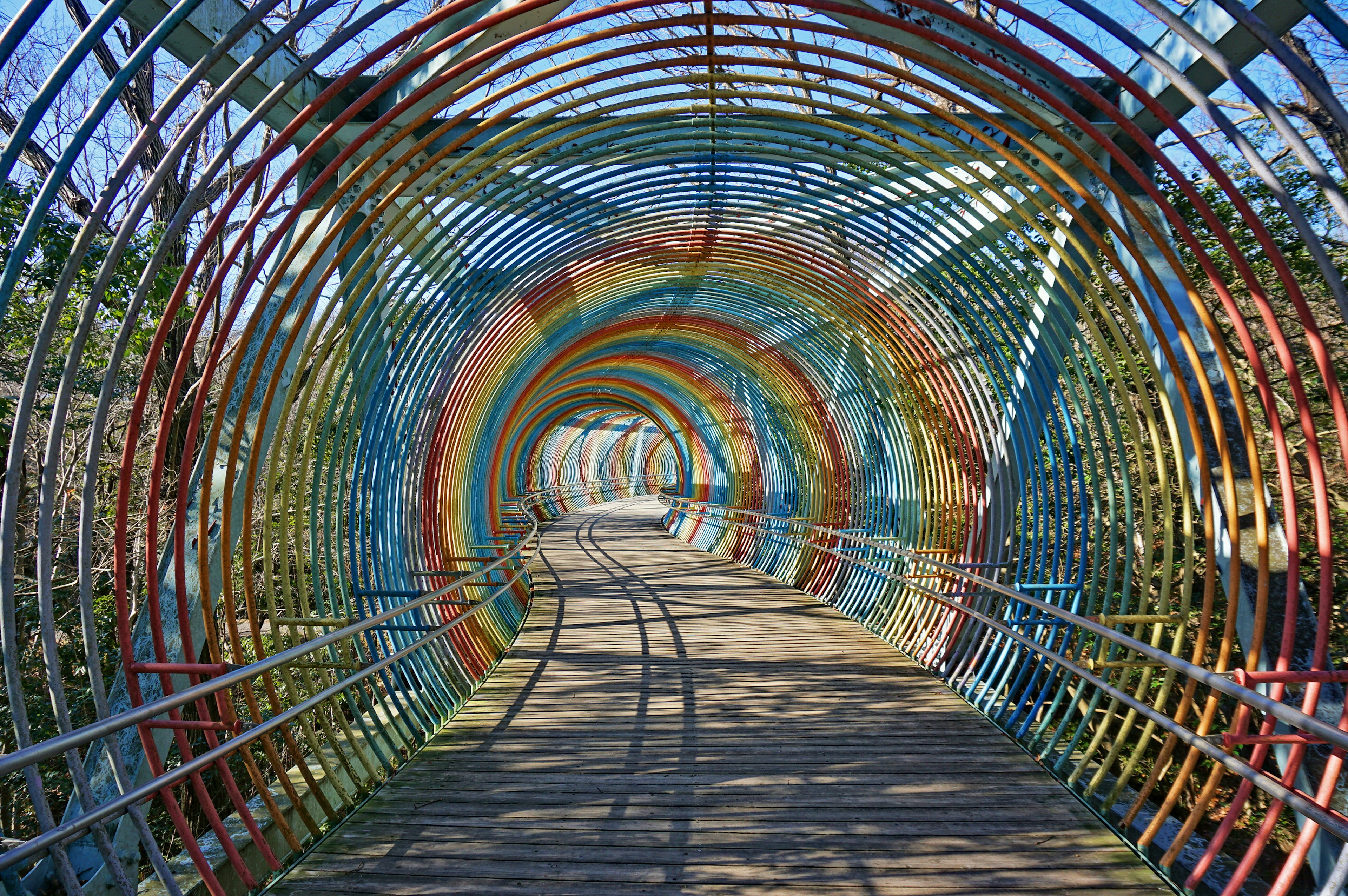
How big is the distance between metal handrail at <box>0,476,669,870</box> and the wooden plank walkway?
666 millimetres

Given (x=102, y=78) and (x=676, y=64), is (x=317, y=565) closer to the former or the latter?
(x=676, y=64)

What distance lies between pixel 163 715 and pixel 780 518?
33.1ft

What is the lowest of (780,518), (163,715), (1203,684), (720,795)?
(720,795)

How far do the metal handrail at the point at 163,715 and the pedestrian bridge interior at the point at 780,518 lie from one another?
0.02 meters

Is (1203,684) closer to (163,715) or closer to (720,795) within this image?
(720,795)

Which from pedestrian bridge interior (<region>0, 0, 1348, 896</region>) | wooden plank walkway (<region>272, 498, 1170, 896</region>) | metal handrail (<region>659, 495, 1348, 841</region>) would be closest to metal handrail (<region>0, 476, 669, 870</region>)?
pedestrian bridge interior (<region>0, 0, 1348, 896</region>)

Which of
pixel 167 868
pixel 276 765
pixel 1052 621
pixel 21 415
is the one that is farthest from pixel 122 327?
pixel 1052 621

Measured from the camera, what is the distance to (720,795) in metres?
4.91

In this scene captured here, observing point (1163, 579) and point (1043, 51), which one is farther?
point (1043, 51)

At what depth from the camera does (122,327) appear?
322 centimetres

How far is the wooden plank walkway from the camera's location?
399 centimetres

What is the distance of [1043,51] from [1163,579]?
881cm

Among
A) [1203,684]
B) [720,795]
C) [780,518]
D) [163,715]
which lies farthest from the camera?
[780,518]

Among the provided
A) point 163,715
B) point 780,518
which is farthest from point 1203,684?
point 780,518
